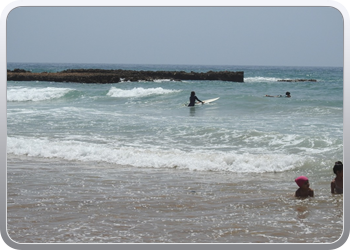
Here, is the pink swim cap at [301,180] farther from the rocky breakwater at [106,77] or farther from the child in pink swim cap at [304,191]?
the rocky breakwater at [106,77]

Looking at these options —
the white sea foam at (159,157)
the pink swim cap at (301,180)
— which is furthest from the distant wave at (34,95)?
the pink swim cap at (301,180)

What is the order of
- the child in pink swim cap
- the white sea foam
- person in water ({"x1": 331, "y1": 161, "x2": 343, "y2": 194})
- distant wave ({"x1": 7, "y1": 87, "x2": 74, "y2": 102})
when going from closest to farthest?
person in water ({"x1": 331, "y1": 161, "x2": 343, "y2": 194}) < the child in pink swim cap < the white sea foam < distant wave ({"x1": 7, "y1": 87, "x2": 74, "y2": 102})

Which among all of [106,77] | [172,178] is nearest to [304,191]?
[172,178]

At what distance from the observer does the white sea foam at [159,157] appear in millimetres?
7410

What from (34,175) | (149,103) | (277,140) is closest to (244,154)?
(277,140)

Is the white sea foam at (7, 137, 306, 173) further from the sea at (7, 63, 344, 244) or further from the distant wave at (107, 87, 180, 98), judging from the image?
the distant wave at (107, 87, 180, 98)

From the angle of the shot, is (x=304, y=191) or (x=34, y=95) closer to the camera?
(x=304, y=191)

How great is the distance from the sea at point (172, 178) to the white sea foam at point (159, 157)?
0.02 metres

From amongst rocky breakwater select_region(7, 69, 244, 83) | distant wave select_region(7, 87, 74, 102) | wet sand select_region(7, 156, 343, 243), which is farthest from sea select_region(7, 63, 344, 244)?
rocky breakwater select_region(7, 69, 244, 83)

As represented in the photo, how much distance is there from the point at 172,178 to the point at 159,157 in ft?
4.53

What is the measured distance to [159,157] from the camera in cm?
794

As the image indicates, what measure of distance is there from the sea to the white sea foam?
0.02m

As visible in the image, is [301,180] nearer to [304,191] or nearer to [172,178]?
[304,191]

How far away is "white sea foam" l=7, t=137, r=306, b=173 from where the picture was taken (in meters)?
7.41
